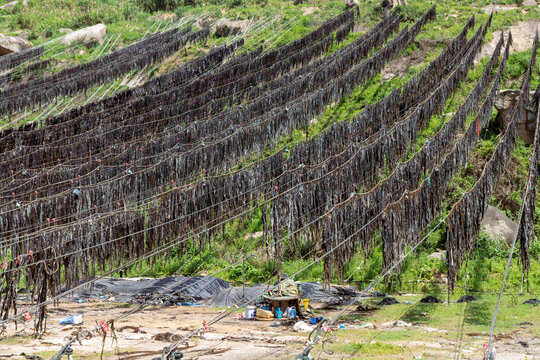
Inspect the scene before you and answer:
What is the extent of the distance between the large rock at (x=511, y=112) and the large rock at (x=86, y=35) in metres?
35.8

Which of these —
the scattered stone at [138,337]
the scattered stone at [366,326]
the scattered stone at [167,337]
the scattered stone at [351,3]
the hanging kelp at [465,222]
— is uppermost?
the scattered stone at [351,3]

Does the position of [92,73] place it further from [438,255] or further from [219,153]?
[438,255]

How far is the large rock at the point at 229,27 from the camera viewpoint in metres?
47.4

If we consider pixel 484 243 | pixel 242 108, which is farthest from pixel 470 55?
pixel 484 243

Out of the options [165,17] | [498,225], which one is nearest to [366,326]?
[498,225]

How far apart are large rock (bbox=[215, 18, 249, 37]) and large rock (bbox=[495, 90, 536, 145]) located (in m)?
26.2

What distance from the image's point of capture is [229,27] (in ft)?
156

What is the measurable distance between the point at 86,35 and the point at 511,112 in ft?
124

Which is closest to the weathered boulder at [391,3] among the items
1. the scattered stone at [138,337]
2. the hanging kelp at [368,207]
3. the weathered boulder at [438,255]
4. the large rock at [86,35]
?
the large rock at [86,35]

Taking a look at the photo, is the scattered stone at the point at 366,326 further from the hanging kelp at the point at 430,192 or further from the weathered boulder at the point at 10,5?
the weathered boulder at the point at 10,5

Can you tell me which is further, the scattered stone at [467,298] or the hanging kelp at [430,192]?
the scattered stone at [467,298]

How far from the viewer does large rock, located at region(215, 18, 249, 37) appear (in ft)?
155

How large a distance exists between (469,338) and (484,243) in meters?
7.53

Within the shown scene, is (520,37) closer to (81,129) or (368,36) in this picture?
(368,36)
